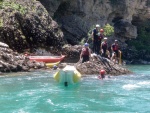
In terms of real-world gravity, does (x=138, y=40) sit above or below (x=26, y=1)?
below

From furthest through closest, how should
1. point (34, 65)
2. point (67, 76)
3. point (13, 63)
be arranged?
point (34, 65), point (13, 63), point (67, 76)

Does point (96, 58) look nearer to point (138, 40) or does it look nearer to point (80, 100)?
point (80, 100)

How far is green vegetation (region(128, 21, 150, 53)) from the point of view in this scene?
37.4m

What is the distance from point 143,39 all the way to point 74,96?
28.3 m

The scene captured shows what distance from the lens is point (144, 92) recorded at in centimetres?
1246

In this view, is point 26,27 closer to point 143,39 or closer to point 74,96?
point 74,96

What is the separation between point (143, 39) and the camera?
38688 mm

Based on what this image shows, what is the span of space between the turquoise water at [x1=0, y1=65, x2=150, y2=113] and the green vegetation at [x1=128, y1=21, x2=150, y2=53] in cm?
2192

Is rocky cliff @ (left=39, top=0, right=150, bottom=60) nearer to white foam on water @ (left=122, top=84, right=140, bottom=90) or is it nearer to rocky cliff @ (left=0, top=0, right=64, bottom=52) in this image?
rocky cliff @ (left=0, top=0, right=64, bottom=52)

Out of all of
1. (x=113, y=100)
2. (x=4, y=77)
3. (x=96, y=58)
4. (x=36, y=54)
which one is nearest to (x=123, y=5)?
(x=36, y=54)

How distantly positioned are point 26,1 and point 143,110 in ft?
57.1

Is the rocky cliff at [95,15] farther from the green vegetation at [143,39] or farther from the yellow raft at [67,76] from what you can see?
the yellow raft at [67,76]

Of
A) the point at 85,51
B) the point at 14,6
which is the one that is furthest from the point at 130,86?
the point at 14,6

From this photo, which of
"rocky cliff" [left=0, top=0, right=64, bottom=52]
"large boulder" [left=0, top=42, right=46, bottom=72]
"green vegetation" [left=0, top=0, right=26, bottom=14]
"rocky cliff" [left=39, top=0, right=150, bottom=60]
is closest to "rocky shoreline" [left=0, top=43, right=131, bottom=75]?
"large boulder" [left=0, top=42, right=46, bottom=72]
